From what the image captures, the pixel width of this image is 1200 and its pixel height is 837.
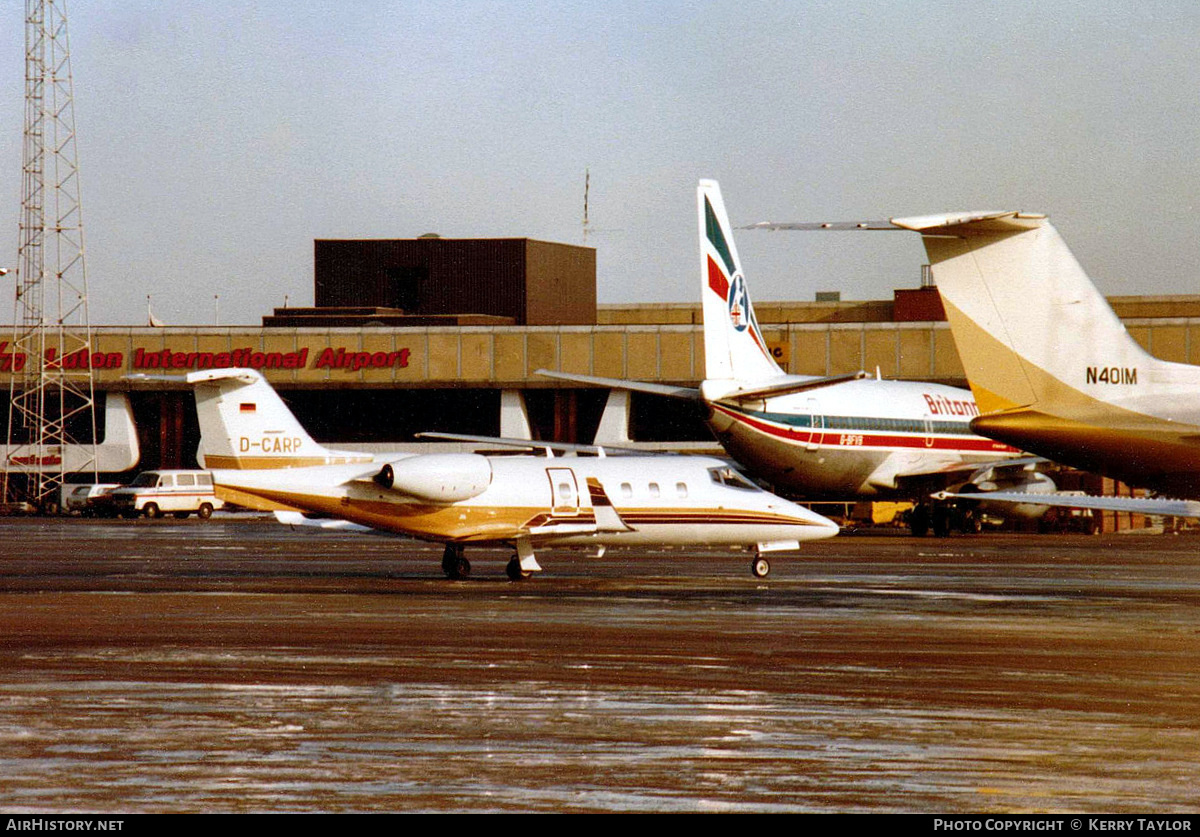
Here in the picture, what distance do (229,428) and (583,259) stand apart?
82006 millimetres

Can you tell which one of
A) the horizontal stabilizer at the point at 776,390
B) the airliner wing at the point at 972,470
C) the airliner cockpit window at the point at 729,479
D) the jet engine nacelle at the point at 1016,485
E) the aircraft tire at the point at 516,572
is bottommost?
the aircraft tire at the point at 516,572

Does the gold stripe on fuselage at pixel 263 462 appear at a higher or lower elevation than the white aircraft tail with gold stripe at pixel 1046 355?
lower

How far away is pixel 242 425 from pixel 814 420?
22587 millimetres

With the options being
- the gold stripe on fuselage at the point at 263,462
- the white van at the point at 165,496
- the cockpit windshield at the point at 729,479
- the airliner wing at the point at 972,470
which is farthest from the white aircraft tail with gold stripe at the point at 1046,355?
the white van at the point at 165,496

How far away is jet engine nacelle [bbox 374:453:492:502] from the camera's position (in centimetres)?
3262

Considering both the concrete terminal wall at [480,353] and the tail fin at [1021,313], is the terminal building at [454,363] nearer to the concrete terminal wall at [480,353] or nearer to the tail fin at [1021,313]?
the concrete terminal wall at [480,353]

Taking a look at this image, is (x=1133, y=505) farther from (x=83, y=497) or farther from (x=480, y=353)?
(x=480, y=353)

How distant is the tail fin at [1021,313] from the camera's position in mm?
21172

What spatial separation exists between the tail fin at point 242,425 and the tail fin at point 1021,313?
1821cm

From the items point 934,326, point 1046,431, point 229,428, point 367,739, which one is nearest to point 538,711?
point 367,739

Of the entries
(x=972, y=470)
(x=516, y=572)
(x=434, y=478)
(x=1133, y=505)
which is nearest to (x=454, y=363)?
(x=972, y=470)

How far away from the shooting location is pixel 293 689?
17266 mm

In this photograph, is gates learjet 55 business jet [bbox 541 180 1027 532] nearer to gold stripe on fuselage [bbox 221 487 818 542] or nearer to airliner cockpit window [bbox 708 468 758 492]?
airliner cockpit window [bbox 708 468 758 492]
